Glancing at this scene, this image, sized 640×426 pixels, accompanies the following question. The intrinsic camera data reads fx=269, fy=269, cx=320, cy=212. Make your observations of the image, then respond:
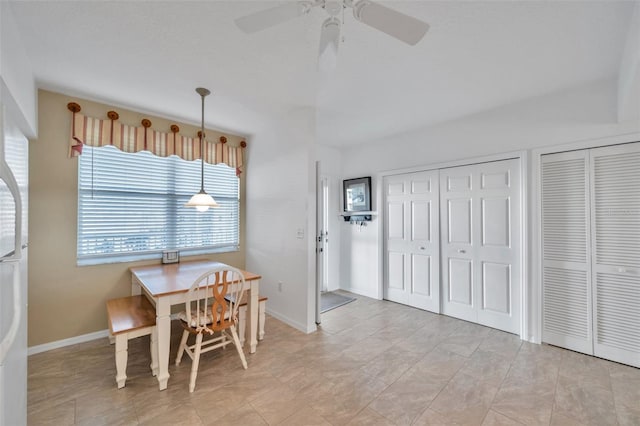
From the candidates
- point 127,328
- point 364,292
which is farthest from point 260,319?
point 364,292

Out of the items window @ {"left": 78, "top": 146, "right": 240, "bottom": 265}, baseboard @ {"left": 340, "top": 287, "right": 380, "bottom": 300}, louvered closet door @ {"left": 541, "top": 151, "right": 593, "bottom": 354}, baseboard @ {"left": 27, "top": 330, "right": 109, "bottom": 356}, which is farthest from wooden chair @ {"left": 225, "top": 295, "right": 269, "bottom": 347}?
louvered closet door @ {"left": 541, "top": 151, "right": 593, "bottom": 354}

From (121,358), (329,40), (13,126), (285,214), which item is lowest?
(121,358)

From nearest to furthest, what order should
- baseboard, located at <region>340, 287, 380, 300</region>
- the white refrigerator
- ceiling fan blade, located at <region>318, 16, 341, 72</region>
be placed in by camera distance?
the white refrigerator < ceiling fan blade, located at <region>318, 16, 341, 72</region> < baseboard, located at <region>340, 287, 380, 300</region>

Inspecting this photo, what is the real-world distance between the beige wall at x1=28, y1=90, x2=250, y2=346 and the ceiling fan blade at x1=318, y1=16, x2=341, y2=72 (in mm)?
2929

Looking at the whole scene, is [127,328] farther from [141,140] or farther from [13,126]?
[141,140]

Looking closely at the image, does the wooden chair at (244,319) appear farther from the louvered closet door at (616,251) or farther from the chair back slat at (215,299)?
the louvered closet door at (616,251)

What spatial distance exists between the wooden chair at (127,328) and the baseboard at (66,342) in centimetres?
61

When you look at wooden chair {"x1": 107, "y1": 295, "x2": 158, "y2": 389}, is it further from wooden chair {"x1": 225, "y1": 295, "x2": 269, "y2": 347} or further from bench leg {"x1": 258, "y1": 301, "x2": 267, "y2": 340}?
bench leg {"x1": 258, "y1": 301, "x2": 267, "y2": 340}

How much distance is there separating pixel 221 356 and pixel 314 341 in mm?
939

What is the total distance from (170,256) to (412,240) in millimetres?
3284

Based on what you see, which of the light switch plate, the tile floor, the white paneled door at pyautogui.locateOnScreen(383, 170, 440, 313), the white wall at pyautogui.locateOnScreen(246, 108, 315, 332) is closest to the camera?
the tile floor

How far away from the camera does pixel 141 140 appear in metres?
3.24

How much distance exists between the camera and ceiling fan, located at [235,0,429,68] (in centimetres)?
123

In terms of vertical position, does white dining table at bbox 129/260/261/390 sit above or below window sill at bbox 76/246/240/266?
below
